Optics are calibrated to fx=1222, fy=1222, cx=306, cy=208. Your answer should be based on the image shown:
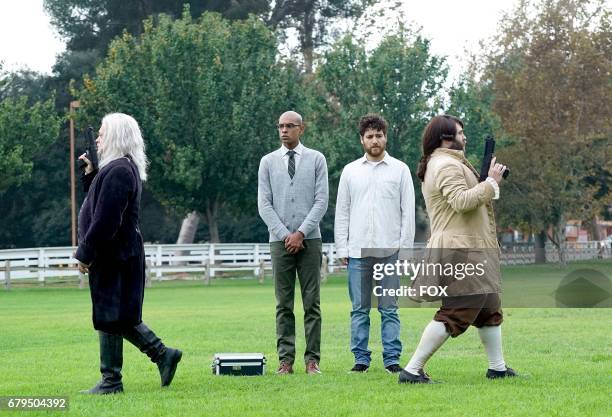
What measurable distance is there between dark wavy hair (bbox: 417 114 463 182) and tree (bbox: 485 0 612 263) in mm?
46652

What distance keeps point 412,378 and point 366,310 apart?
1546mm

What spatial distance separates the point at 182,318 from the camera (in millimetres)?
21984

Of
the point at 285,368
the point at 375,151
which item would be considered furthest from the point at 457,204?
the point at 285,368

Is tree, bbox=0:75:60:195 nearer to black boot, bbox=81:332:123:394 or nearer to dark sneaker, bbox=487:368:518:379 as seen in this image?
black boot, bbox=81:332:123:394

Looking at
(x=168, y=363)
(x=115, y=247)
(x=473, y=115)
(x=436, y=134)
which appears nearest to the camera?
(x=115, y=247)

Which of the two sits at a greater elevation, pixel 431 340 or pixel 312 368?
pixel 431 340

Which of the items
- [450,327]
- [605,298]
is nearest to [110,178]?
[450,327]

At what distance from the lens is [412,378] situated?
32.7 ft

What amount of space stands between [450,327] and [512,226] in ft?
173

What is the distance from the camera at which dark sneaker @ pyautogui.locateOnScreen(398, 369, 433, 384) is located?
995cm

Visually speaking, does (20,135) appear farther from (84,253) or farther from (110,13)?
(84,253)

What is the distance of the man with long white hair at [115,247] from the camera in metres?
9.60

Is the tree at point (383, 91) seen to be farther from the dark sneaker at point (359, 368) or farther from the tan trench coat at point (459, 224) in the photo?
the tan trench coat at point (459, 224)

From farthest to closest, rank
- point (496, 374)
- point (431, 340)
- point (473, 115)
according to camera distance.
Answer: point (473, 115) < point (496, 374) < point (431, 340)
